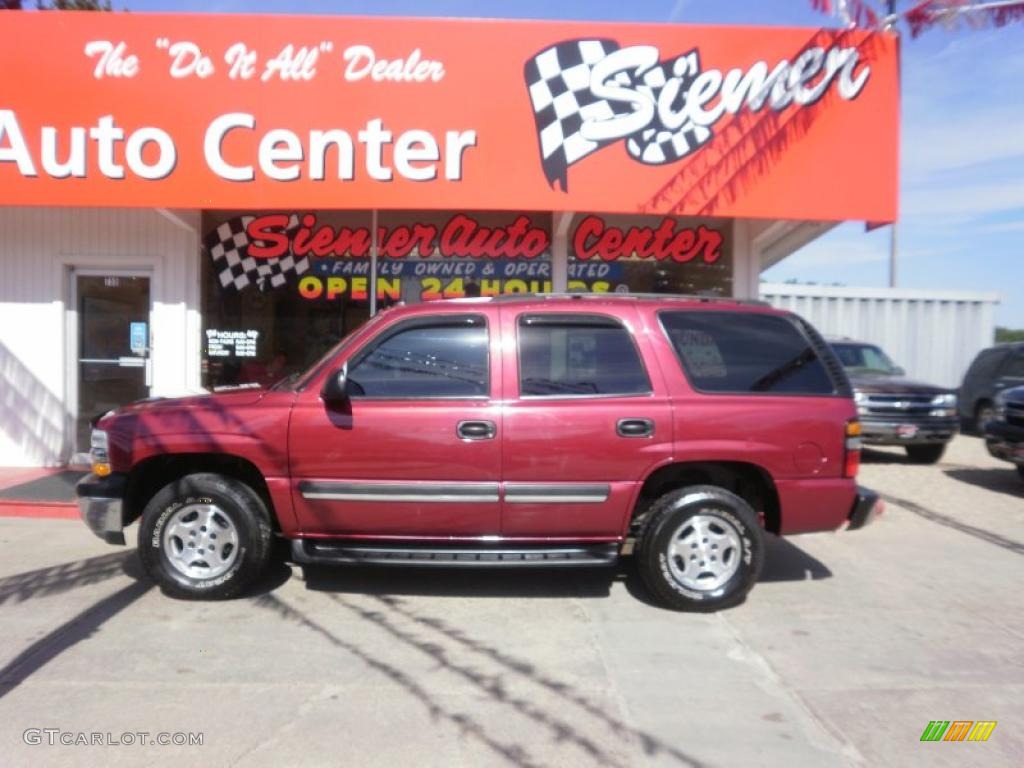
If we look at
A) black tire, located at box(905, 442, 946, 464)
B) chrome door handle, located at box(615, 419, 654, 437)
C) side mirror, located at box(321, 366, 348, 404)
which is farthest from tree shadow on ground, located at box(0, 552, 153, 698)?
black tire, located at box(905, 442, 946, 464)

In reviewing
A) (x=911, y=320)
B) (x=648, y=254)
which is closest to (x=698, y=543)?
(x=648, y=254)

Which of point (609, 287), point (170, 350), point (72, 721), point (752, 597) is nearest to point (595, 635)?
point (752, 597)

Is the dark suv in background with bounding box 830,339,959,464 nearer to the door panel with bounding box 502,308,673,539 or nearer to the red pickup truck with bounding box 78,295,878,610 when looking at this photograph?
the red pickup truck with bounding box 78,295,878,610

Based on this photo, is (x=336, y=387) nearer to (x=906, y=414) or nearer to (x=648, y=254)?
(x=648, y=254)

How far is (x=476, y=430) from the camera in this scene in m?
4.74

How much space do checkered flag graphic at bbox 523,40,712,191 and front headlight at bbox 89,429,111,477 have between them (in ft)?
15.6

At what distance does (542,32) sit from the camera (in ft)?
26.2

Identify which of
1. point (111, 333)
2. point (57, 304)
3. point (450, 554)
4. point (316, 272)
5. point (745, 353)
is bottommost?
point (450, 554)

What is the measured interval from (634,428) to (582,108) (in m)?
4.36

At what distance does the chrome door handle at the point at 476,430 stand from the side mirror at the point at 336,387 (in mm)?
694

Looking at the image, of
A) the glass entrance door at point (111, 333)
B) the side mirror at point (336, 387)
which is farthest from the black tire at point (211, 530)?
the glass entrance door at point (111, 333)

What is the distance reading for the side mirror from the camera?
4656 millimetres

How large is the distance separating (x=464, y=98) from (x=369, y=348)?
13.2 feet

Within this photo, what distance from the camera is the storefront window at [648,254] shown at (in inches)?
364
